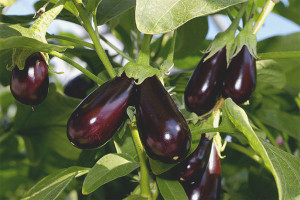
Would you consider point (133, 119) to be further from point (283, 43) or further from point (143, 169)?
point (283, 43)

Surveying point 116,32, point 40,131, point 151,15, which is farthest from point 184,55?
point 151,15

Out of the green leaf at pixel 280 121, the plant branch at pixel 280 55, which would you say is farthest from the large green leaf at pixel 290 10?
the plant branch at pixel 280 55

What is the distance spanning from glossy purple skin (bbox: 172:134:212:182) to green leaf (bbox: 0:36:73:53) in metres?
0.20

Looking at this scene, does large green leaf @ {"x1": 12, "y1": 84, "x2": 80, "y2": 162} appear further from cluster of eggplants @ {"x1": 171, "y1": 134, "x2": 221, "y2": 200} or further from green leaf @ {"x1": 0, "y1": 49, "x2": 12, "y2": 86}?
cluster of eggplants @ {"x1": 171, "y1": 134, "x2": 221, "y2": 200}

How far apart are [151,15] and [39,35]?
0.13 metres

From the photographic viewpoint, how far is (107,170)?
1.60 ft

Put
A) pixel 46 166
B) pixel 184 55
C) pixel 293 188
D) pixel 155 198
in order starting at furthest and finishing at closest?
pixel 46 166 < pixel 184 55 < pixel 155 198 < pixel 293 188

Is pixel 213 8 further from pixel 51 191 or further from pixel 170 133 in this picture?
pixel 51 191

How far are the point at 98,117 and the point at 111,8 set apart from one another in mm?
248

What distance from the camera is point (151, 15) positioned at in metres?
0.46

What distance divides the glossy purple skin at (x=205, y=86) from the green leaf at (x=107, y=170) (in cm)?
12

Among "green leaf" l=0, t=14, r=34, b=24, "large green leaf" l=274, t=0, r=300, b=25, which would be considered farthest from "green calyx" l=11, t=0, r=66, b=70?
"large green leaf" l=274, t=0, r=300, b=25

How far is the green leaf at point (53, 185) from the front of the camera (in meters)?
0.52

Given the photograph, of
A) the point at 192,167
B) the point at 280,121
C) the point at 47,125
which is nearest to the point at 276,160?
the point at 192,167
